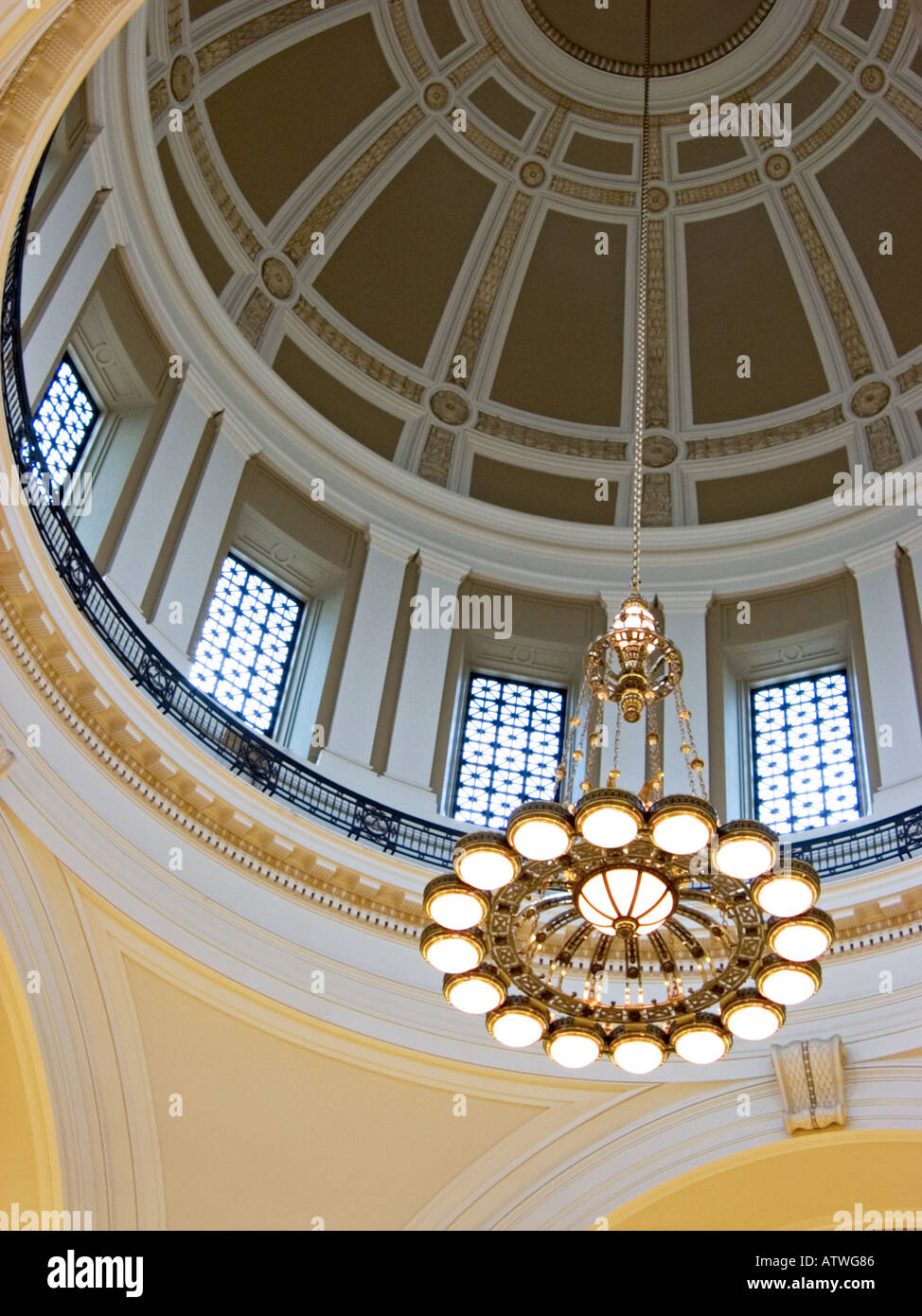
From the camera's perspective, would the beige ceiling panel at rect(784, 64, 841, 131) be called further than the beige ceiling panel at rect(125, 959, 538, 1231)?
Yes

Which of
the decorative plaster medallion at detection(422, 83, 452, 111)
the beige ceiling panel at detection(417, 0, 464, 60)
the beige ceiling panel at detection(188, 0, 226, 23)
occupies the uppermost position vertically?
the beige ceiling panel at detection(417, 0, 464, 60)

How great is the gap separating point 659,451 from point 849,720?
3.82 meters

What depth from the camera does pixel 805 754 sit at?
43.4 ft

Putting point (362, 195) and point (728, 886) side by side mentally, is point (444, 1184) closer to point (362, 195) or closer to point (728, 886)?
point (728, 886)

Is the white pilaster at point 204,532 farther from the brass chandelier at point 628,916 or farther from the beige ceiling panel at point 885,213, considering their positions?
the beige ceiling panel at point 885,213

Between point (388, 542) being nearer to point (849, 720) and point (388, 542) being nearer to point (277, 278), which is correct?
point (277, 278)

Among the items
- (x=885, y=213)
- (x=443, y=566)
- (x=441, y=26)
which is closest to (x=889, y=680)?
(x=443, y=566)

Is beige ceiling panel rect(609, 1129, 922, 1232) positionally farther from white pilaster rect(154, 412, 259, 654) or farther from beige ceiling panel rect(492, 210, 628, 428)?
beige ceiling panel rect(492, 210, 628, 428)

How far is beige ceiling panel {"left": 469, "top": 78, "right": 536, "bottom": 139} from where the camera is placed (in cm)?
1670

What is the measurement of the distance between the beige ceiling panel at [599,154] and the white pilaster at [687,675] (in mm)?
5060

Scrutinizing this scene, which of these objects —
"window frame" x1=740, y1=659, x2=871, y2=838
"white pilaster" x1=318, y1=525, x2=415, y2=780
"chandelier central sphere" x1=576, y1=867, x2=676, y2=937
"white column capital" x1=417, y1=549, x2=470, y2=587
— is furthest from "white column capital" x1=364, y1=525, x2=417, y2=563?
"chandelier central sphere" x1=576, y1=867, x2=676, y2=937

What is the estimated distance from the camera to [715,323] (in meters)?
16.2

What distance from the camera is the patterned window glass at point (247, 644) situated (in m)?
12.6

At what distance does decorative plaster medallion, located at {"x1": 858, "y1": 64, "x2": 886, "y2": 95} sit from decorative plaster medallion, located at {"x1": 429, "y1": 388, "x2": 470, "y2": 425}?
4814 mm
